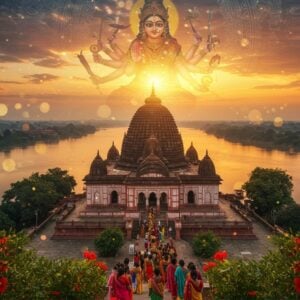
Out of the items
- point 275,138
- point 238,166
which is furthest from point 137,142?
point 275,138

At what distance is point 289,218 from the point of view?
29547 mm

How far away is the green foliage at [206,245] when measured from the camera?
22938mm

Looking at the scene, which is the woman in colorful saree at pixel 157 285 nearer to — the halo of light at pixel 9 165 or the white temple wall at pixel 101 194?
the white temple wall at pixel 101 194

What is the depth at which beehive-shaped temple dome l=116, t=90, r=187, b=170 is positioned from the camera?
3366 centimetres

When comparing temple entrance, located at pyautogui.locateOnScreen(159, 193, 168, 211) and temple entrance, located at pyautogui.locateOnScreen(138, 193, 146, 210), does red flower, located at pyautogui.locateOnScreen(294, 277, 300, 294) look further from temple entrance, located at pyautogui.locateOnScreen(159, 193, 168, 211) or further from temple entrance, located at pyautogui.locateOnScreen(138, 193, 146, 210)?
temple entrance, located at pyautogui.locateOnScreen(138, 193, 146, 210)

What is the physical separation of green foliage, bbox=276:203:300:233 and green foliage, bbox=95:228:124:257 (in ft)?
41.3

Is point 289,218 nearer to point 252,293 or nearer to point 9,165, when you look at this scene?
point 252,293

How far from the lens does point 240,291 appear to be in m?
12.1

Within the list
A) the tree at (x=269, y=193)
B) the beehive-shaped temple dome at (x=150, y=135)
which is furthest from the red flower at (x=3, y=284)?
the tree at (x=269, y=193)

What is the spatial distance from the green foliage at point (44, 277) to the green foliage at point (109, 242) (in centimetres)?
1023

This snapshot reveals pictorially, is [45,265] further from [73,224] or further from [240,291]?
[73,224]

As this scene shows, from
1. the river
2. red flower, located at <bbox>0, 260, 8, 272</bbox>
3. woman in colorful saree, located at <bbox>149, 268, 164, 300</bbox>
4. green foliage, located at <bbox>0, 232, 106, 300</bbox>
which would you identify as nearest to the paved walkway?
green foliage, located at <bbox>0, 232, 106, 300</bbox>

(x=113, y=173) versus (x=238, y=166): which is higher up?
(x=113, y=173)

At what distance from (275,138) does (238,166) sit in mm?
38872
